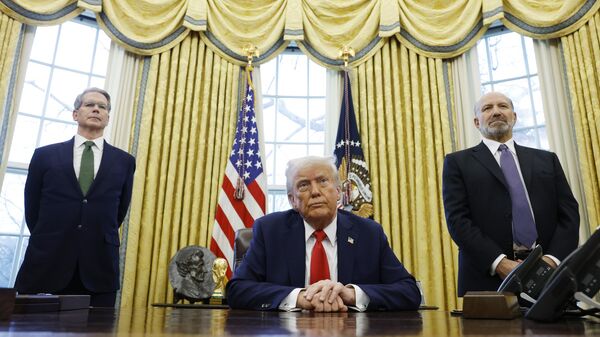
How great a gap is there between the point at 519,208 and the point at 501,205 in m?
0.08

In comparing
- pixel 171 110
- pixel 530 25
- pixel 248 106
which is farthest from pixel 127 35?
pixel 530 25

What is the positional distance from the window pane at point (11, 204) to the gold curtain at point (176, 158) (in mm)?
1110

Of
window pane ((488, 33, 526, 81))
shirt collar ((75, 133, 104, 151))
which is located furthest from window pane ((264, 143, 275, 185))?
window pane ((488, 33, 526, 81))

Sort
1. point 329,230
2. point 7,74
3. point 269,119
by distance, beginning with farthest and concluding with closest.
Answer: point 269,119, point 7,74, point 329,230

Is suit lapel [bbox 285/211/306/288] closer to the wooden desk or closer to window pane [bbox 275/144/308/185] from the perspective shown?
the wooden desk

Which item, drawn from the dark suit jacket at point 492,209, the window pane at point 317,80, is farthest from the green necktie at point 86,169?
the window pane at point 317,80

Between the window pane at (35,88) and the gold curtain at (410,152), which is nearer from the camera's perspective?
the gold curtain at (410,152)

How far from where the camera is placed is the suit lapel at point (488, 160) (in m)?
2.33

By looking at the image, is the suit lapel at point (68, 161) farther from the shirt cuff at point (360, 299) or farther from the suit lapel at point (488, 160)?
the suit lapel at point (488, 160)

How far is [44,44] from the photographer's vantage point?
15.5 feet

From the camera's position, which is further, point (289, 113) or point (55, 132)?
point (289, 113)

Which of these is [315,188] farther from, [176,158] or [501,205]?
[176,158]

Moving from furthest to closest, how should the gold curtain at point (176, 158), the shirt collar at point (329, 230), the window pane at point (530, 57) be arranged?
the window pane at point (530, 57), the gold curtain at point (176, 158), the shirt collar at point (329, 230)

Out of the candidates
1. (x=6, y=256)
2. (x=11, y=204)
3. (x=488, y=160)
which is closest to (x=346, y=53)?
(x=488, y=160)
